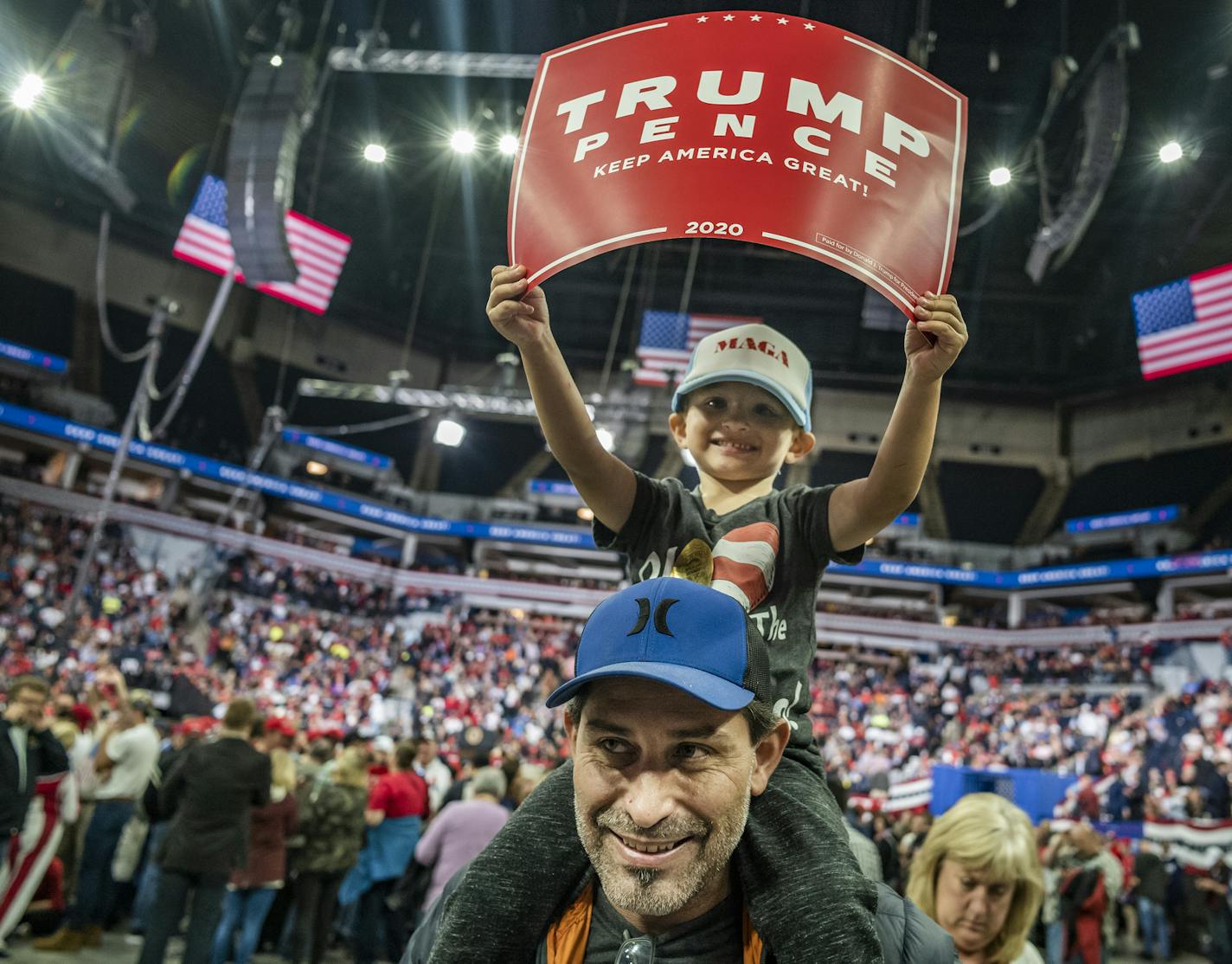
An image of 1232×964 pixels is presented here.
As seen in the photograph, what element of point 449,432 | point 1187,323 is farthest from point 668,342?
point 1187,323

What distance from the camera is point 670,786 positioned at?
124cm

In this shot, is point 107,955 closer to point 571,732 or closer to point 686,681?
point 571,732

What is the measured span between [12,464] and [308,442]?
8.50 m

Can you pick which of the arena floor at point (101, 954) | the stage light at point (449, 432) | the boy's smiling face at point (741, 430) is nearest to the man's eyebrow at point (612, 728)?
the boy's smiling face at point (741, 430)

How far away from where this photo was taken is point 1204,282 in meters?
14.6

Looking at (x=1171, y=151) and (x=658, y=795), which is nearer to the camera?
(x=658, y=795)

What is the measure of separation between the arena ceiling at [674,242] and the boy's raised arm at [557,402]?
8434 millimetres

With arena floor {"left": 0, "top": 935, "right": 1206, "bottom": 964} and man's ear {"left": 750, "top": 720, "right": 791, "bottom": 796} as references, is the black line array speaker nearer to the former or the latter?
arena floor {"left": 0, "top": 935, "right": 1206, "bottom": 964}

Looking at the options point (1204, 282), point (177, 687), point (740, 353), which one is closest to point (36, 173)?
point (177, 687)

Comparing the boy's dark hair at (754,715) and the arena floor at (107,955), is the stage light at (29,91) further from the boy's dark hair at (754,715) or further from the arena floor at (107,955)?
the boy's dark hair at (754,715)

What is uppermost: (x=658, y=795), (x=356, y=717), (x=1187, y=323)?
(x=1187, y=323)

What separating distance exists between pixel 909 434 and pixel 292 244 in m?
17.1

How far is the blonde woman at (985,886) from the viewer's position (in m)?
2.46

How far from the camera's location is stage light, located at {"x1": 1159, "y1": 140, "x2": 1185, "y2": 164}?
16734mm
